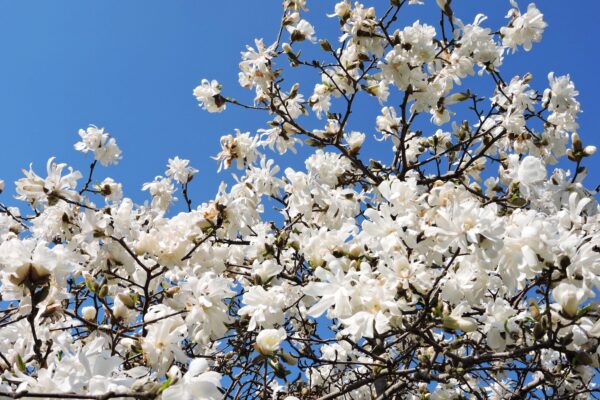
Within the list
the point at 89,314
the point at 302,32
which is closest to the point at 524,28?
the point at 302,32

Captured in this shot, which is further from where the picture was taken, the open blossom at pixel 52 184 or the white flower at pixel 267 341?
the open blossom at pixel 52 184

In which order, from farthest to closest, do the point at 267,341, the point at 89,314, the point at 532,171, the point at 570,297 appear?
the point at 89,314
the point at 532,171
the point at 267,341
the point at 570,297

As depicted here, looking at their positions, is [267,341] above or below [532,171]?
below

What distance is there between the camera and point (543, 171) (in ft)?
5.75

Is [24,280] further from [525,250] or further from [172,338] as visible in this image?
[525,250]

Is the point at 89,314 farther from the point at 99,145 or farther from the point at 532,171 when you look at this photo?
the point at 532,171

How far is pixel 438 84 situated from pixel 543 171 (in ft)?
4.67

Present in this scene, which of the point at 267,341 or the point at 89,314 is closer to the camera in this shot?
the point at 267,341

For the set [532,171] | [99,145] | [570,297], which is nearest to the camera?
[570,297]

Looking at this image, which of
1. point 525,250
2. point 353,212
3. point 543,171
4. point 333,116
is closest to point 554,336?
point 525,250

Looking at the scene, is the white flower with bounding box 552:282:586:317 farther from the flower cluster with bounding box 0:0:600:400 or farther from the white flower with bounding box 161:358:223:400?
the white flower with bounding box 161:358:223:400

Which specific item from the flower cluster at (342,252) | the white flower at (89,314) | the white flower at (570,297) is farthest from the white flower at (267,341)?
the white flower at (89,314)

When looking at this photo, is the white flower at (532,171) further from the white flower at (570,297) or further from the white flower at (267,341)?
the white flower at (267,341)

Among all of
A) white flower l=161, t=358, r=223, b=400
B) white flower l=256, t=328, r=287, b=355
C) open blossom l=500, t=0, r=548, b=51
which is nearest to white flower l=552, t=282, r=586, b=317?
white flower l=256, t=328, r=287, b=355
